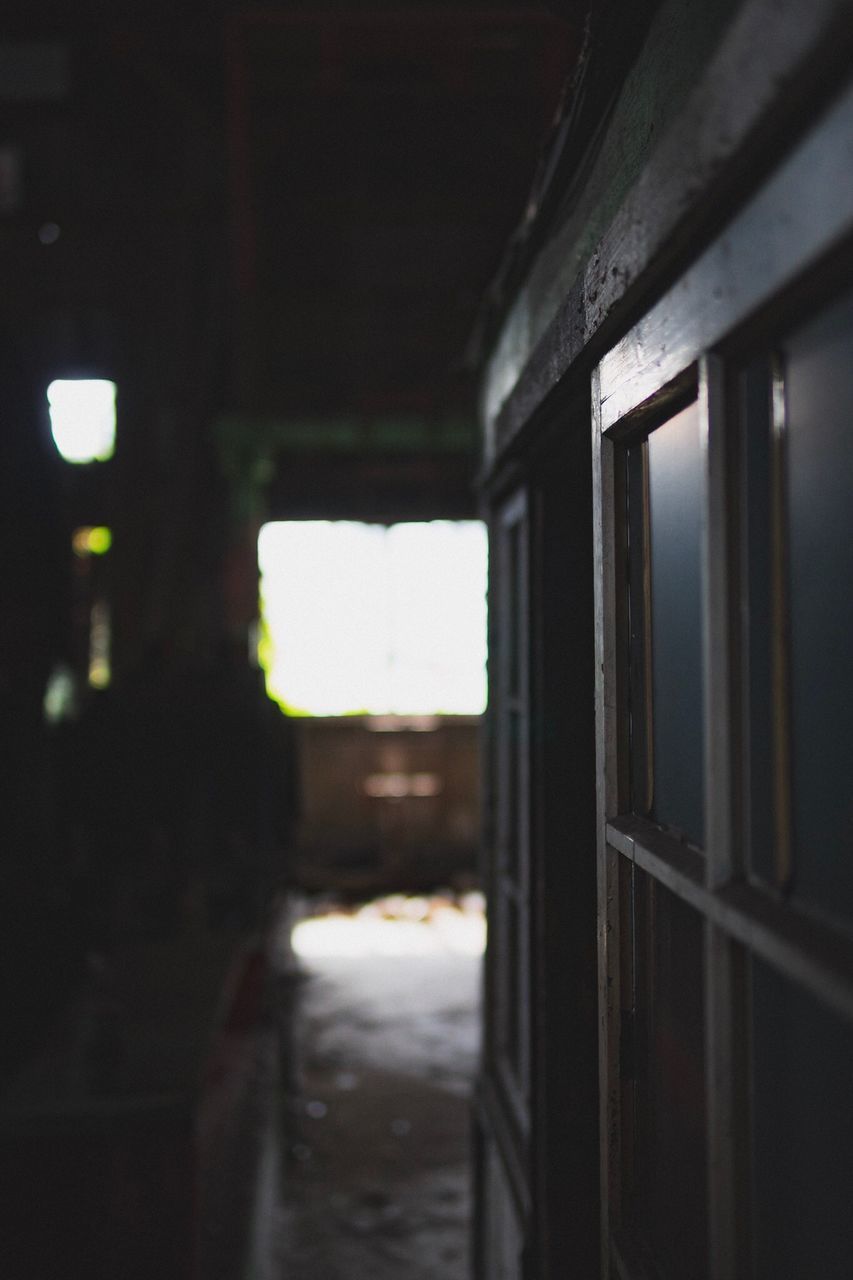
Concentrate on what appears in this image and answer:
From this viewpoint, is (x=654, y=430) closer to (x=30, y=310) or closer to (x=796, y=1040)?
(x=796, y=1040)

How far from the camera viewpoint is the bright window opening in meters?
13.1

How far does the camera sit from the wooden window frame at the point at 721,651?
1115 millimetres

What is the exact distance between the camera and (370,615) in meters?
13.3

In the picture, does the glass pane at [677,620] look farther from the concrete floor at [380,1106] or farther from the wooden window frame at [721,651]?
the concrete floor at [380,1106]

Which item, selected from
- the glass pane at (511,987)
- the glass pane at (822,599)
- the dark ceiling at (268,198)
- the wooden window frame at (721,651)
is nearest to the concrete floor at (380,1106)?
the glass pane at (511,987)

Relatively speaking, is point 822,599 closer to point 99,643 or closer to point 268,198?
point 99,643

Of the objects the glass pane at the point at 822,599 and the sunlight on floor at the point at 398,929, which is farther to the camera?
the sunlight on floor at the point at 398,929

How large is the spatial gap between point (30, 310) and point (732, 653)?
10.6 metres

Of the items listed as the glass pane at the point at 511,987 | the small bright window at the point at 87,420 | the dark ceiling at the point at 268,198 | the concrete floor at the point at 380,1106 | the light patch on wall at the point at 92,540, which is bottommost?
the concrete floor at the point at 380,1106

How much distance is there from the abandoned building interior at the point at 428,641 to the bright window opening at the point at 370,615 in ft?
0.19

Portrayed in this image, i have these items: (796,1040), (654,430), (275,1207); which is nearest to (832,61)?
(654,430)

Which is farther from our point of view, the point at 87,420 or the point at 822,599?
the point at 87,420

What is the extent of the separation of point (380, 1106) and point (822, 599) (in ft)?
20.6

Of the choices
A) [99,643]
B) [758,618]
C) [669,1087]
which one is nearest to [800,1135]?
[669,1087]
